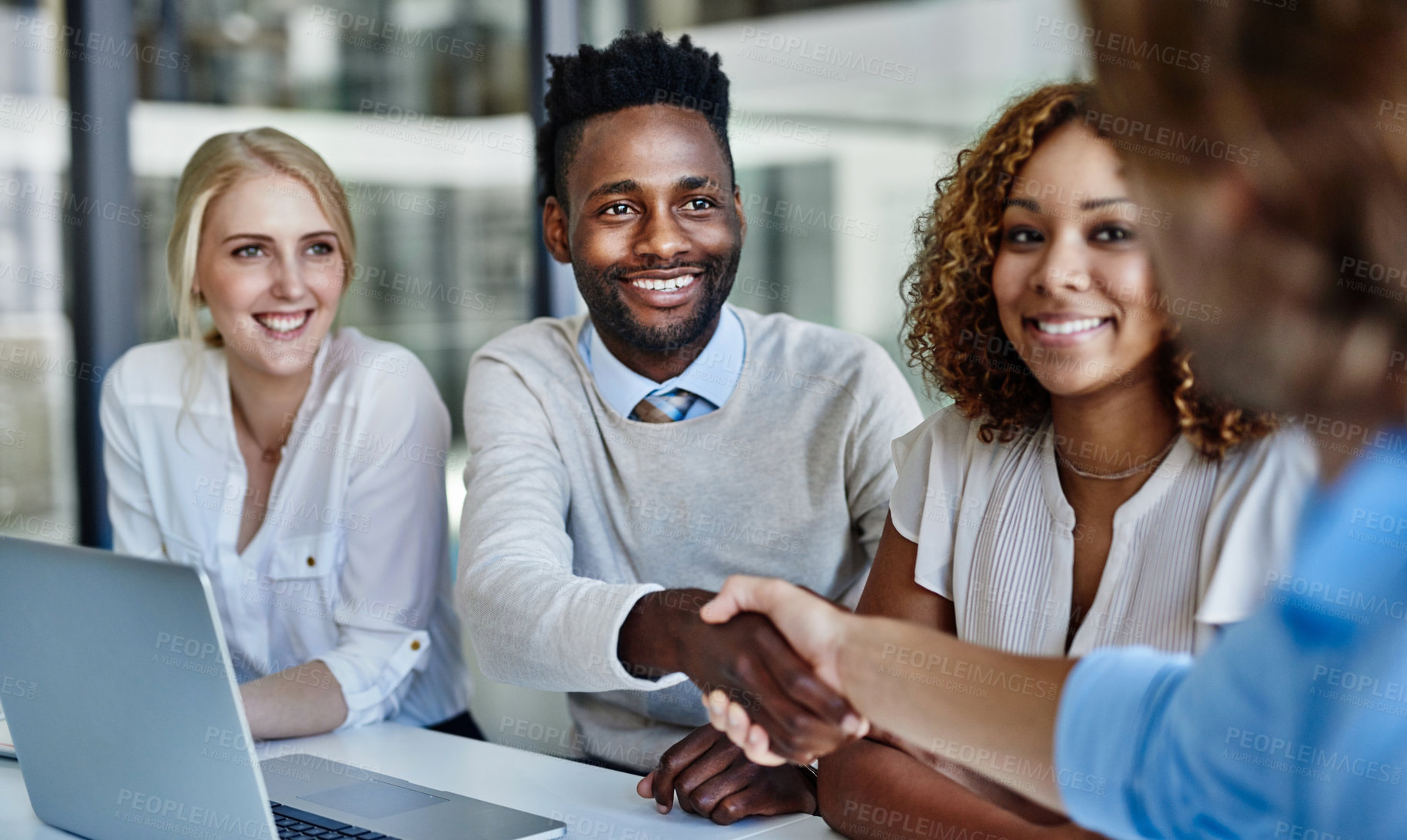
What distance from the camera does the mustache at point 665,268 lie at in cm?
189

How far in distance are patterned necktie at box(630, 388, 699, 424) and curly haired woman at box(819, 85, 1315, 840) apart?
0.45 metres

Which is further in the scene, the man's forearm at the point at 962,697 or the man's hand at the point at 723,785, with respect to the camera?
the man's hand at the point at 723,785

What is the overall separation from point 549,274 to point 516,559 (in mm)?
1296

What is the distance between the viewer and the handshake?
123cm

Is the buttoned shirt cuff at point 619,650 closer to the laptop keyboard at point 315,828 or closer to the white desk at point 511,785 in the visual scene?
the white desk at point 511,785

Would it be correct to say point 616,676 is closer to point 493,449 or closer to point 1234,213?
point 493,449

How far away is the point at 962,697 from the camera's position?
989 mm

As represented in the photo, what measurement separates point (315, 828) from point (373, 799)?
125mm

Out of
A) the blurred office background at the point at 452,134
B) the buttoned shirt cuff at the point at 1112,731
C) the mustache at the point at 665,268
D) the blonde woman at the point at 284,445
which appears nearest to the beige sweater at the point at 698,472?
the mustache at the point at 665,268

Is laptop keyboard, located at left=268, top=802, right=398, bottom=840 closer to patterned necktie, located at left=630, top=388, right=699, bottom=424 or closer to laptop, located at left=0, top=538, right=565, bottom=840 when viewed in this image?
laptop, located at left=0, top=538, right=565, bottom=840
